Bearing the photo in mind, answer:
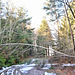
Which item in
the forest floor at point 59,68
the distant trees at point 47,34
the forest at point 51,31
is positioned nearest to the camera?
the forest floor at point 59,68

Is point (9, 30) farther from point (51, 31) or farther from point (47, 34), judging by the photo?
point (47, 34)

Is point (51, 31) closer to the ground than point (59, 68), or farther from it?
farther from it

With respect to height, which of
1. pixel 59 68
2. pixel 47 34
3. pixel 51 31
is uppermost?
pixel 51 31

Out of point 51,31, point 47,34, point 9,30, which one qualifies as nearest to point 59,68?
point 51,31


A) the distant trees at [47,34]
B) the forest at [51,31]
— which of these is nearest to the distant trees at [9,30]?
the forest at [51,31]

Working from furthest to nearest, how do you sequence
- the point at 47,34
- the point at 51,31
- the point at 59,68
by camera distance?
the point at 47,34, the point at 51,31, the point at 59,68

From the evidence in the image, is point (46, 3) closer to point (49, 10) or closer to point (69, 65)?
point (49, 10)

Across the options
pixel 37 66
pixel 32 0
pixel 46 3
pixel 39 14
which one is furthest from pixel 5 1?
pixel 37 66

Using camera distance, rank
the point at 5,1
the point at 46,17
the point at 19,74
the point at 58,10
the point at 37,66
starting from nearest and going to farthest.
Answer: the point at 19,74 → the point at 5,1 → the point at 37,66 → the point at 46,17 → the point at 58,10

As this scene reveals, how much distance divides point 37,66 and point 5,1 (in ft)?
13.6

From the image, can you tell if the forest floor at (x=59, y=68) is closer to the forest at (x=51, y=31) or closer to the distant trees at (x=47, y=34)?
the forest at (x=51, y=31)

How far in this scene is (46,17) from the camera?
632cm

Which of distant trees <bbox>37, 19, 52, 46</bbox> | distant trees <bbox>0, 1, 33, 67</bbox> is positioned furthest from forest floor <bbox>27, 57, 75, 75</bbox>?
distant trees <bbox>0, 1, 33, 67</bbox>

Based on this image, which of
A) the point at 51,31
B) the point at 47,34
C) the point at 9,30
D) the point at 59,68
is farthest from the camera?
the point at 47,34
